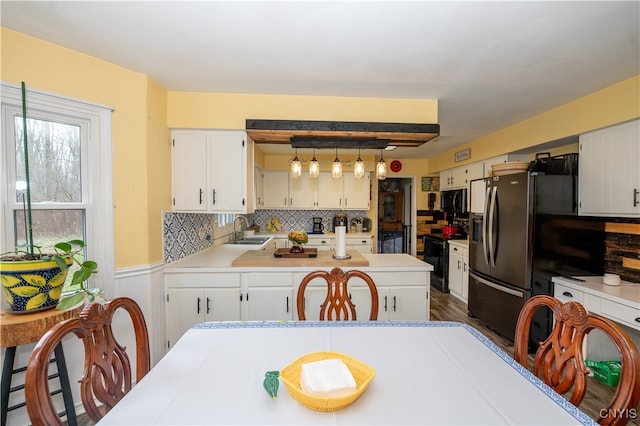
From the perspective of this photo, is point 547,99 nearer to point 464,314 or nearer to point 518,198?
point 518,198

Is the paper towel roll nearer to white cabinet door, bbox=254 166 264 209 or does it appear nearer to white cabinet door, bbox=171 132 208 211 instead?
white cabinet door, bbox=171 132 208 211

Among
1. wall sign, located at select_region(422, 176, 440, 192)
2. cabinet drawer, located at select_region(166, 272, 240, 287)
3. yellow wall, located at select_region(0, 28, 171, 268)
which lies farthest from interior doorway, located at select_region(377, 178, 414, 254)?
yellow wall, located at select_region(0, 28, 171, 268)

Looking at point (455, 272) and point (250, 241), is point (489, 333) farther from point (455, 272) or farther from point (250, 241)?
point (250, 241)

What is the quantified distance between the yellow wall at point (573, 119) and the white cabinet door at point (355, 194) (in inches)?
74.5

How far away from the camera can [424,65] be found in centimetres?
196

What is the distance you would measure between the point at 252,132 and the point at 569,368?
2.58 meters

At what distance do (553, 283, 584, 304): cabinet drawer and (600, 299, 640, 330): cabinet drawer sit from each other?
0.53ft

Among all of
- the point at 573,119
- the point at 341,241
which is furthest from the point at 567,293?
the point at 341,241

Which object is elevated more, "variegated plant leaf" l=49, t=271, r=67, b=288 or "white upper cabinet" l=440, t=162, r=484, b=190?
"white upper cabinet" l=440, t=162, r=484, b=190

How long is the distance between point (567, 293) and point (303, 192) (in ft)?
12.3

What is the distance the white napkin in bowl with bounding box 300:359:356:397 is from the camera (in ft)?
2.97

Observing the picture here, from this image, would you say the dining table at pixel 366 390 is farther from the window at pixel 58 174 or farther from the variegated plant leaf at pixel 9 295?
the window at pixel 58 174

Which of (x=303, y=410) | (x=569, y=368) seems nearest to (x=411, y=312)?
(x=569, y=368)

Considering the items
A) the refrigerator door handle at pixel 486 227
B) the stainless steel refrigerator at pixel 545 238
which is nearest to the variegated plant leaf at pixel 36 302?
the stainless steel refrigerator at pixel 545 238
